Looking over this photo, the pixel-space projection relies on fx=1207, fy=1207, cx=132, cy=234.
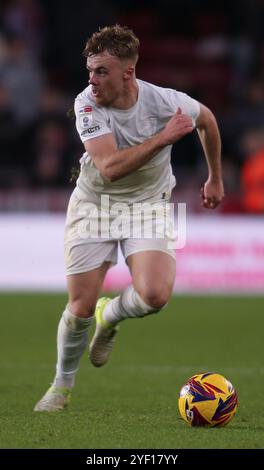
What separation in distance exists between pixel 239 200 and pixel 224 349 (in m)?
5.40

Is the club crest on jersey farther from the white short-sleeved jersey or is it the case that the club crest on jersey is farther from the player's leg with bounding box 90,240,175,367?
the player's leg with bounding box 90,240,175,367

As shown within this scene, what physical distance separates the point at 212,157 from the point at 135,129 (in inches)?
25.3

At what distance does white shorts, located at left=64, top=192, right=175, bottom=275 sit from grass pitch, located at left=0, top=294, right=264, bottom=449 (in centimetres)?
91

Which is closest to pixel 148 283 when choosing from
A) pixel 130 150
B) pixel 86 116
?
pixel 130 150

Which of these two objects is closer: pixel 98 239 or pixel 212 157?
pixel 98 239

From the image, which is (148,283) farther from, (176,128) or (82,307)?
(176,128)

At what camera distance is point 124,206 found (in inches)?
290

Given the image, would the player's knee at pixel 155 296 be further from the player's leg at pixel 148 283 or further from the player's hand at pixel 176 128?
the player's hand at pixel 176 128

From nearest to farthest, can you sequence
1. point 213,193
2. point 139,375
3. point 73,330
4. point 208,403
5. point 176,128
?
1. point 208,403
2. point 176,128
3. point 73,330
4. point 213,193
5. point 139,375

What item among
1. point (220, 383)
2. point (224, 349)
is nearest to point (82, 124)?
point (220, 383)

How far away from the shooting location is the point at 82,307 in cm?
719

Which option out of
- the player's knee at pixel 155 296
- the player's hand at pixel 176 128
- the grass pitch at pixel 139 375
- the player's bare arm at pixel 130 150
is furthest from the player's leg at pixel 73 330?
the player's hand at pixel 176 128

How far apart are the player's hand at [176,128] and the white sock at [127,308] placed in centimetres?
104

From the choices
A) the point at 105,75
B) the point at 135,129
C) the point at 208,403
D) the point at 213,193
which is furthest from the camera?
the point at 213,193
